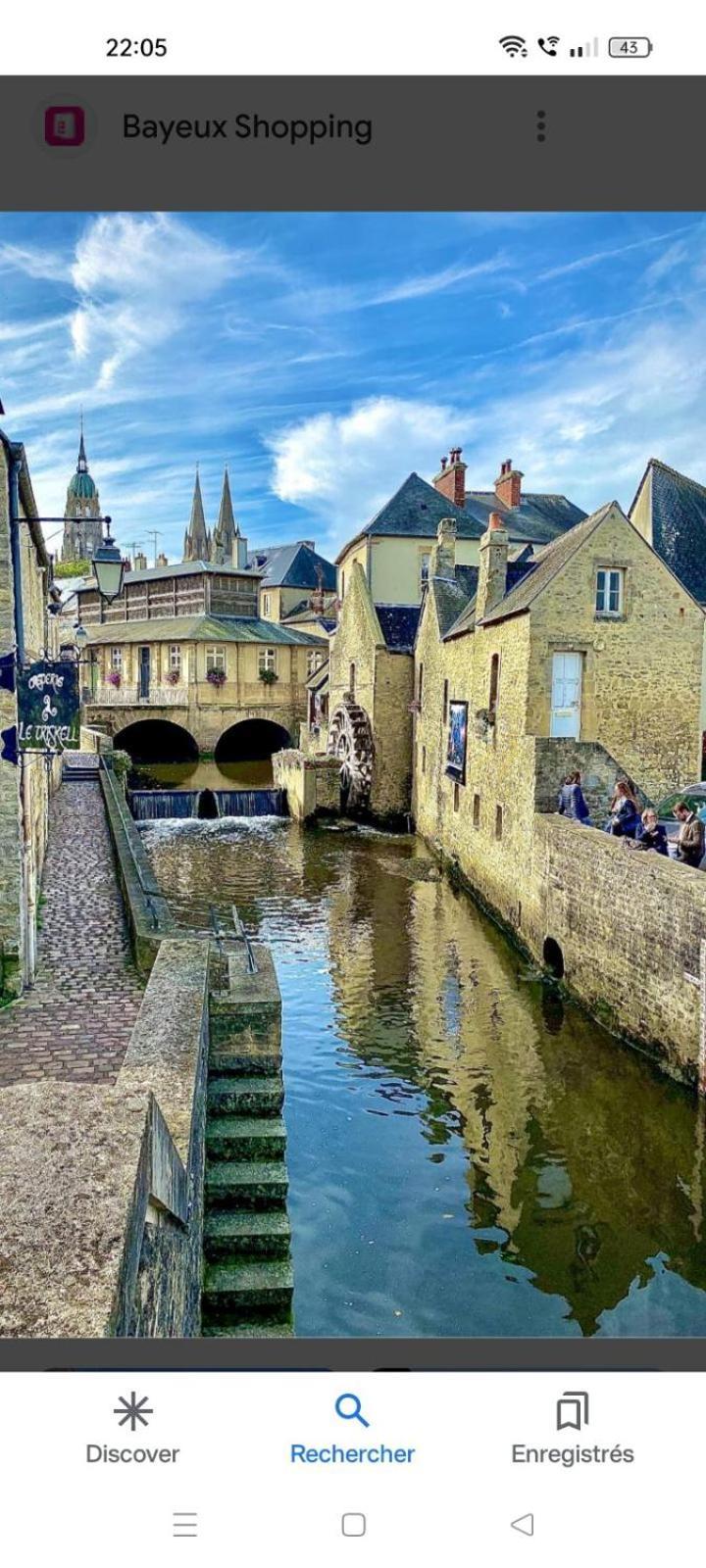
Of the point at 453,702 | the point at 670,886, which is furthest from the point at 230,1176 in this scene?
the point at 453,702

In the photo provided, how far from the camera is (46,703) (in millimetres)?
9375

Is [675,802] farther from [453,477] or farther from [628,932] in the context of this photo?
[453,477]

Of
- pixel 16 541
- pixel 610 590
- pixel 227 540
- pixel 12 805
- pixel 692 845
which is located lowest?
pixel 692 845

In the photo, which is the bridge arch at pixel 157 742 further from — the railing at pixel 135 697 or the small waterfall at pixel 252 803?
the small waterfall at pixel 252 803

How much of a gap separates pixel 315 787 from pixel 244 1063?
21.5m

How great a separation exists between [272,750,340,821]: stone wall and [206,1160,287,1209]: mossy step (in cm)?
2246

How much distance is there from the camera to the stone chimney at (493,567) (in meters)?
19.7

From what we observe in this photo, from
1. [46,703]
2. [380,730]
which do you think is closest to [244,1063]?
[46,703]
